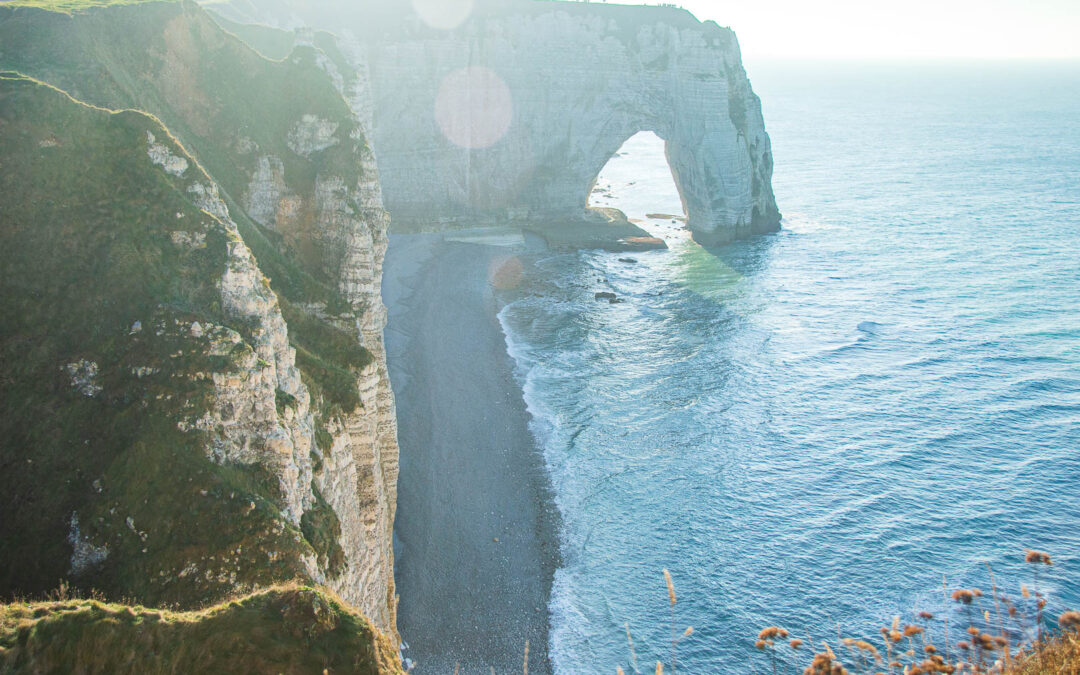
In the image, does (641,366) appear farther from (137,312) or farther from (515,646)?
(137,312)

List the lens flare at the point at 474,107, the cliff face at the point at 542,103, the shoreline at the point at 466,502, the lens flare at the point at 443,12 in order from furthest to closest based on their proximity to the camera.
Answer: the lens flare at the point at 474,107
the cliff face at the point at 542,103
the lens flare at the point at 443,12
the shoreline at the point at 466,502

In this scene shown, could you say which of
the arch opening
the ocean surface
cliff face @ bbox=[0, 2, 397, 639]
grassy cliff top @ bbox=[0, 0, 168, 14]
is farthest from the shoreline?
the arch opening

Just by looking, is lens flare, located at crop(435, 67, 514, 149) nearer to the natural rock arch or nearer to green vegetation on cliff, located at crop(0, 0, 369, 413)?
the natural rock arch

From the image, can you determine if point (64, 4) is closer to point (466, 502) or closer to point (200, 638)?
point (466, 502)

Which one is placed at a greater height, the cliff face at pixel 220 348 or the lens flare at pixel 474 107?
the lens flare at pixel 474 107

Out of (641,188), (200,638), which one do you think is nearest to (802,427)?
(200,638)

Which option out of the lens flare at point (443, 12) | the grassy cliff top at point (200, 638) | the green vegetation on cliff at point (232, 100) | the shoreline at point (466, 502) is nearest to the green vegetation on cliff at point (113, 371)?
the grassy cliff top at point (200, 638)

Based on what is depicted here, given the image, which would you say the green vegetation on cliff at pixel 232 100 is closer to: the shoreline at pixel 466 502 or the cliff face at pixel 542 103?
the shoreline at pixel 466 502

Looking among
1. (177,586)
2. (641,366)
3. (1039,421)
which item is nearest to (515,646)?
(177,586)
